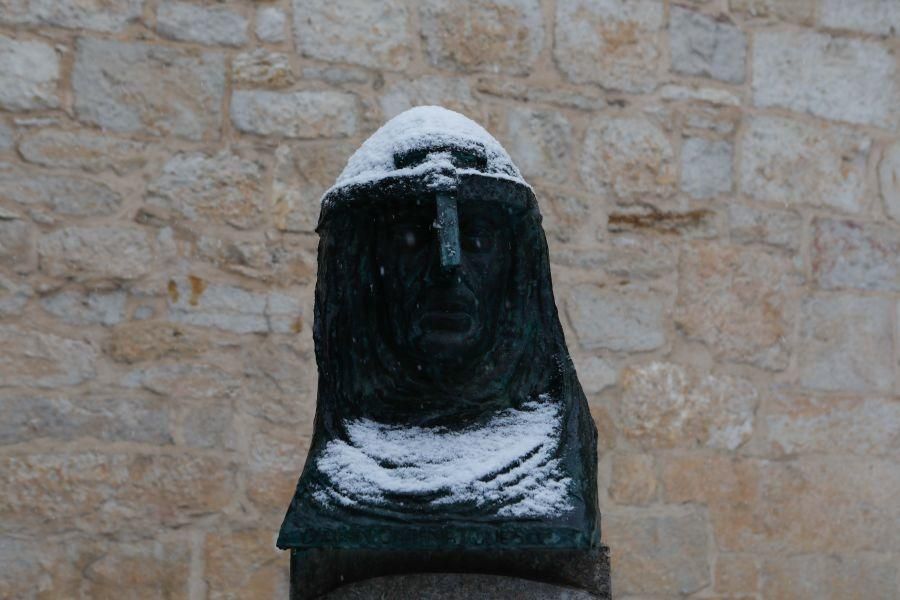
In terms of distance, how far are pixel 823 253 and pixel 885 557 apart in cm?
111

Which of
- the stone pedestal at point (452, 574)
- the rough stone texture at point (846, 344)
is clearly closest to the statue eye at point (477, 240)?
the stone pedestal at point (452, 574)

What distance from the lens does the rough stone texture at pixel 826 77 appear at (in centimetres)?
435

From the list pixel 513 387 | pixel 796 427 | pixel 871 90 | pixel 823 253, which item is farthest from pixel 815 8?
pixel 513 387

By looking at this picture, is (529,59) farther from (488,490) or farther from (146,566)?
(488,490)

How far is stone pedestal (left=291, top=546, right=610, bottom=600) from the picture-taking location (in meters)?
2.02

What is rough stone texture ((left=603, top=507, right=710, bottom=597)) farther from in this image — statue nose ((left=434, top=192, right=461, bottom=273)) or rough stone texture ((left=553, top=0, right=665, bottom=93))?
statue nose ((left=434, top=192, right=461, bottom=273))

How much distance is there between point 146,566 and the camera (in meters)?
3.54

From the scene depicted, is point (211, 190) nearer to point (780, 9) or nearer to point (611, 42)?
point (611, 42)

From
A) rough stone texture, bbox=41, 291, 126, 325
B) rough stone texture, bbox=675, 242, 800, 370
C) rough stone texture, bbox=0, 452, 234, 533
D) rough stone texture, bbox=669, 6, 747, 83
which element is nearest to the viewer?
rough stone texture, bbox=0, 452, 234, 533

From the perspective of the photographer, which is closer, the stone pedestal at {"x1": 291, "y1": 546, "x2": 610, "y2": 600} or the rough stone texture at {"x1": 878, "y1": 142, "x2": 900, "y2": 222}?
the stone pedestal at {"x1": 291, "y1": 546, "x2": 610, "y2": 600}

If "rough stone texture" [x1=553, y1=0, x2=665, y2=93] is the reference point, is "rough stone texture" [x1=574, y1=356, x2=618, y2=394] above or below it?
below

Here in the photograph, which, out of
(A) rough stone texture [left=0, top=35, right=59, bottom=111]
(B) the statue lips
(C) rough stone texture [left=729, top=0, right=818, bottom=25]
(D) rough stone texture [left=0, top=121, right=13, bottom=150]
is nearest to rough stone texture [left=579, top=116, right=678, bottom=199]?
(C) rough stone texture [left=729, top=0, right=818, bottom=25]

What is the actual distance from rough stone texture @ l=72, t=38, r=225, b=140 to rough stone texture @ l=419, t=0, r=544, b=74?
2.47 ft

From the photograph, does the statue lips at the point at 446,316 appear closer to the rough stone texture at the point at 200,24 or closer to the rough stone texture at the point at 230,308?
the rough stone texture at the point at 230,308
